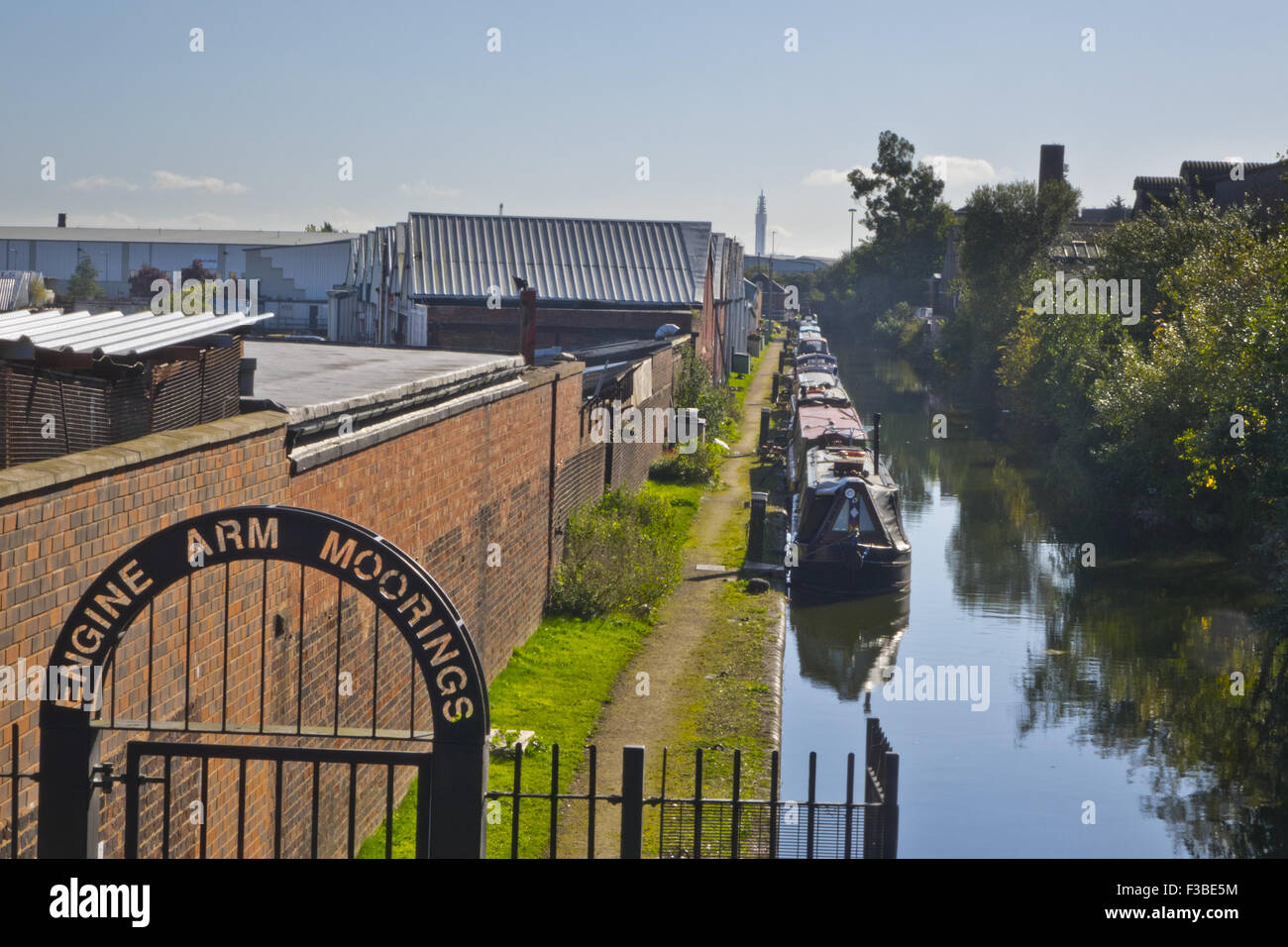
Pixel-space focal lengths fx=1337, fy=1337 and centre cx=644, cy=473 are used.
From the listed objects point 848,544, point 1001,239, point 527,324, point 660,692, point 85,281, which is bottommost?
point 660,692

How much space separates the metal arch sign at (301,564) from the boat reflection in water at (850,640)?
11933 millimetres

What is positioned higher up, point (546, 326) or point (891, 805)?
point (546, 326)

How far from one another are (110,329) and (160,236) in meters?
77.7

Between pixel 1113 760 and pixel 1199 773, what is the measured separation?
33.5 inches

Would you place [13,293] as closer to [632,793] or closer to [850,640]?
[850,640]

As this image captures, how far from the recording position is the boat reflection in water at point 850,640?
17.6 meters

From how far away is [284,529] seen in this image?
5.30 m

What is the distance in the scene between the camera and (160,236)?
261ft

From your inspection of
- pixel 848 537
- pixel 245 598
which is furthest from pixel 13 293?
pixel 245 598

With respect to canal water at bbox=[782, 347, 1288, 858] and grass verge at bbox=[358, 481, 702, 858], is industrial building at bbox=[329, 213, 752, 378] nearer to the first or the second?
canal water at bbox=[782, 347, 1288, 858]

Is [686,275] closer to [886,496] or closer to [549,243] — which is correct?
[549,243]

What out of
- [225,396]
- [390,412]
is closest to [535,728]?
[390,412]
